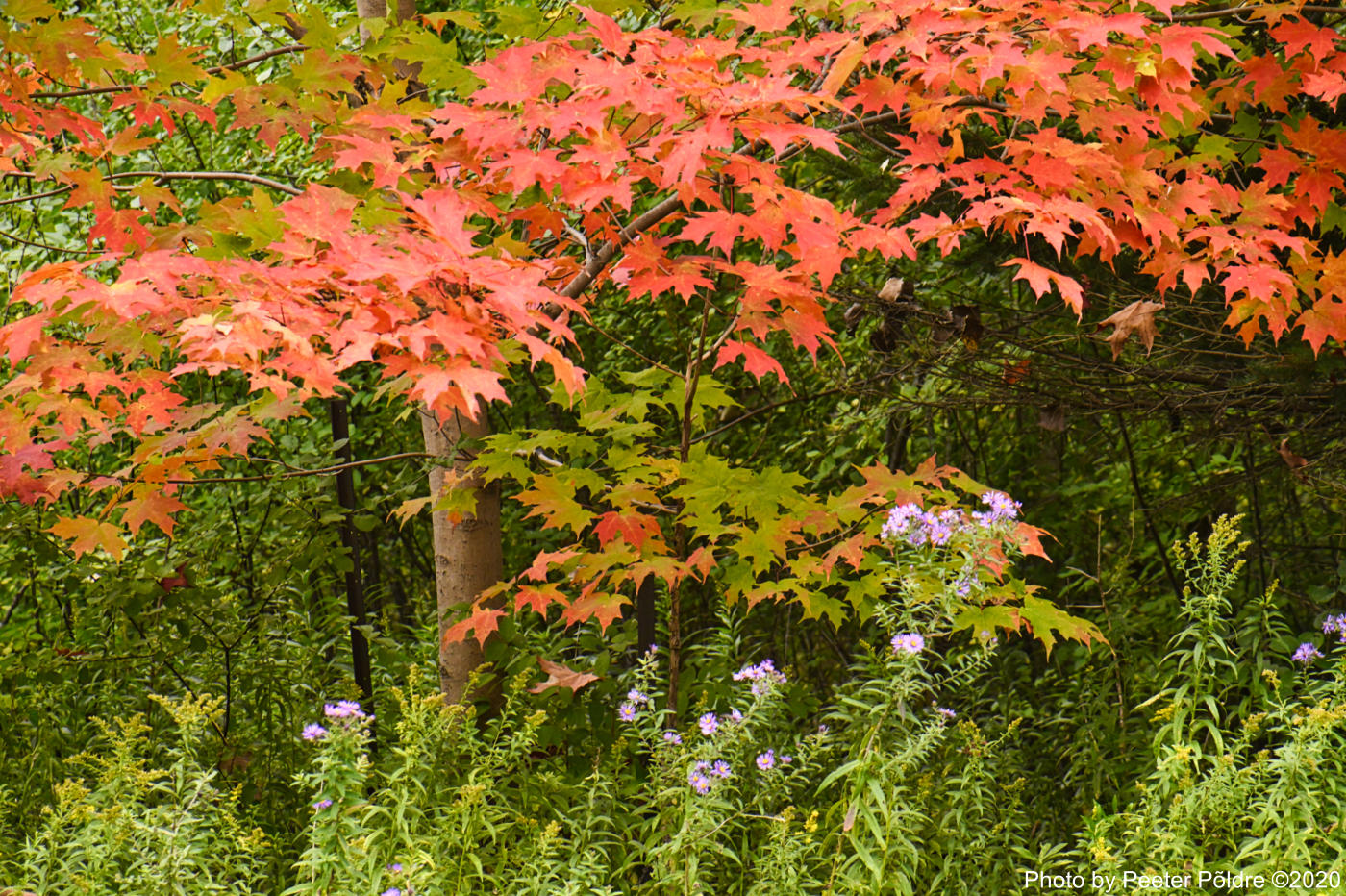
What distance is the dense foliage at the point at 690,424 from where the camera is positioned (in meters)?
2.39

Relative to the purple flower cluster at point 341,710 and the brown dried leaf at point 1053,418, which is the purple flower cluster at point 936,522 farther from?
the purple flower cluster at point 341,710

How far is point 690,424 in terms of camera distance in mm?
3320

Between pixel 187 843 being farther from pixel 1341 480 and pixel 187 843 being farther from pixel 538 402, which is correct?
pixel 1341 480

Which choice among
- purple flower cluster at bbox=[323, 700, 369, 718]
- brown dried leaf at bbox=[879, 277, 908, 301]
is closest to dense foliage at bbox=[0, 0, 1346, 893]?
purple flower cluster at bbox=[323, 700, 369, 718]

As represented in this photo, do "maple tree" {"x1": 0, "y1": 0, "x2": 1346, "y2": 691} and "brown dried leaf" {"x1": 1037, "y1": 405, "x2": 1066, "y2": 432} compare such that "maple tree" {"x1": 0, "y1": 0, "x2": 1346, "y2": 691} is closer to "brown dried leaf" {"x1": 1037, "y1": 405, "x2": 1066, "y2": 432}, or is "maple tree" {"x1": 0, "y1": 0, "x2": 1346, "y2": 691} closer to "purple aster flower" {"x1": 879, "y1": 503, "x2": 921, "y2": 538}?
"purple aster flower" {"x1": 879, "y1": 503, "x2": 921, "y2": 538}

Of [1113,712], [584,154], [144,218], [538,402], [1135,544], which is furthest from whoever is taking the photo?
[538,402]

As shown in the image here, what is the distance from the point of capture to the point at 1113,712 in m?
3.69

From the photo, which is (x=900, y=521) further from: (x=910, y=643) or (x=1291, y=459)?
(x=1291, y=459)

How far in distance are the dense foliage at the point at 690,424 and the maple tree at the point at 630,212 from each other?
0.02m

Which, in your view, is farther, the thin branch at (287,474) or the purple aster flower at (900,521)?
the thin branch at (287,474)

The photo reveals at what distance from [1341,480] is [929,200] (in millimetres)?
1543

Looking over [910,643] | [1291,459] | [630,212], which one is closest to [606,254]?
[630,212]

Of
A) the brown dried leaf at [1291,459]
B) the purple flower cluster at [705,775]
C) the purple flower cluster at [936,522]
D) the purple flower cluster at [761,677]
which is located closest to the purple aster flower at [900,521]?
the purple flower cluster at [936,522]

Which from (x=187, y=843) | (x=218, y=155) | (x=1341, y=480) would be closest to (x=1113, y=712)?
(x=1341, y=480)
